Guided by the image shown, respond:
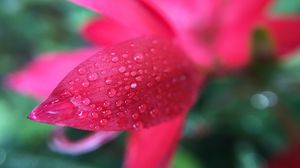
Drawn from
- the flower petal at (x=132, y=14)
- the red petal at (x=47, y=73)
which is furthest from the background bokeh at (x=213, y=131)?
the flower petal at (x=132, y=14)

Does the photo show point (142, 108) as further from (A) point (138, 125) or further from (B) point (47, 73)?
(B) point (47, 73)

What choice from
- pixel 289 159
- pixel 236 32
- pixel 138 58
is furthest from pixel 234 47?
pixel 138 58

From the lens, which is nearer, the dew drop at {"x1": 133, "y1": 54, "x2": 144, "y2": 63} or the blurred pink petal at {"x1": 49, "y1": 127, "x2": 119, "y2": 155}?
the dew drop at {"x1": 133, "y1": 54, "x2": 144, "y2": 63}

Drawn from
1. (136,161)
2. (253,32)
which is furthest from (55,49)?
(136,161)

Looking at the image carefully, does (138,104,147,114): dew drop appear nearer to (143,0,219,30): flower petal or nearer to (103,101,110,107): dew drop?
(103,101,110,107): dew drop

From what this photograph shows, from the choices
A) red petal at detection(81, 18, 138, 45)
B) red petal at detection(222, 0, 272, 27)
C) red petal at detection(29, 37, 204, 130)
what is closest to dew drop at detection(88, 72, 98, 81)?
red petal at detection(29, 37, 204, 130)
